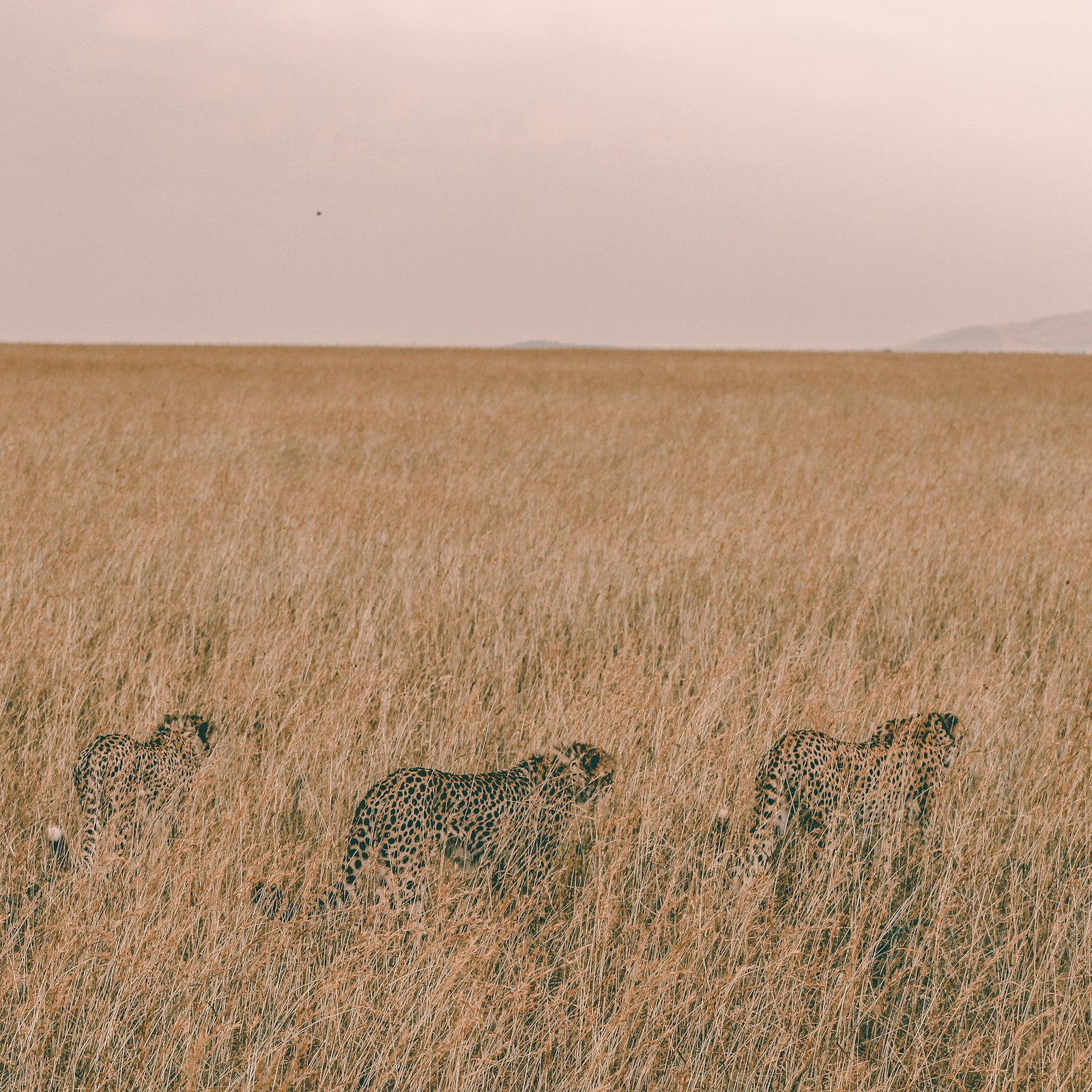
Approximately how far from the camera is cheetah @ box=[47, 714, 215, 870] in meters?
2.27

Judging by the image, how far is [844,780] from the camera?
2373 mm

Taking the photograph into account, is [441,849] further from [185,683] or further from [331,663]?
[185,683]

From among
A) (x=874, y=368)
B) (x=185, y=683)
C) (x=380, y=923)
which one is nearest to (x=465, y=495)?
(x=185, y=683)

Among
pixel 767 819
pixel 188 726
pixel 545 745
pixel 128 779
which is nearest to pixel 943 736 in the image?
pixel 767 819

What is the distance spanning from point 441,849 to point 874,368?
30.2m

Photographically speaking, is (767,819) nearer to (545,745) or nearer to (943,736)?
(943,736)

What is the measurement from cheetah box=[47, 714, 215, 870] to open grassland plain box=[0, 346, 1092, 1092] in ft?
0.27

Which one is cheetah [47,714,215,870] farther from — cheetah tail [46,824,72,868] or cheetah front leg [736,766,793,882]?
cheetah front leg [736,766,793,882]

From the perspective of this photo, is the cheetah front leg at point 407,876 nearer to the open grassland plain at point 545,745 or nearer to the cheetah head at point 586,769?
the open grassland plain at point 545,745

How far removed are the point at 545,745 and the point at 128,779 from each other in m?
1.28

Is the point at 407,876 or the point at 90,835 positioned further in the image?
the point at 90,835

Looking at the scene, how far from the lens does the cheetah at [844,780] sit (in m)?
2.30

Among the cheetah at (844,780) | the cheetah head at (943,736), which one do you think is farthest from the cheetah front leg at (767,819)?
the cheetah head at (943,736)

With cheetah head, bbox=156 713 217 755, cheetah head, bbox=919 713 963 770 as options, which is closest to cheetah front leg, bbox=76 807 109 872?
cheetah head, bbox=156 713 217 755
